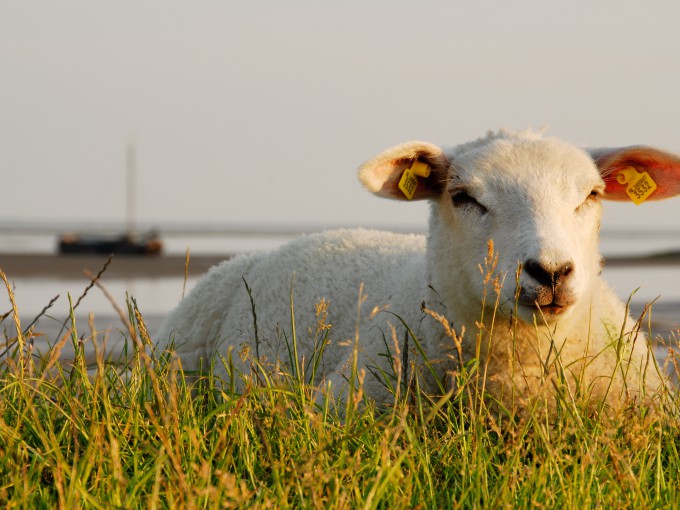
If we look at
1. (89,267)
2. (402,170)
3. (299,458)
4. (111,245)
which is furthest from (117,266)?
(299,458)

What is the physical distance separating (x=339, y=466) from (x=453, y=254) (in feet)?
5.63

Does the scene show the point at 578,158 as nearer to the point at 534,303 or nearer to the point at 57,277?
the point at 534,303

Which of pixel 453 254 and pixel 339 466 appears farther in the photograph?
pixel 453 254

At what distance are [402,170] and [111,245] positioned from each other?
34981mm

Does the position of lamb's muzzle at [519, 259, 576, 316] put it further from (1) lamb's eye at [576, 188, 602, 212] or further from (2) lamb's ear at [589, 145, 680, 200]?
(2) lamb's ear at [589, 145, 680, 200]

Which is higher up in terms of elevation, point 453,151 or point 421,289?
point 453,151

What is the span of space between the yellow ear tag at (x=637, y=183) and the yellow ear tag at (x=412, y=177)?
103cm

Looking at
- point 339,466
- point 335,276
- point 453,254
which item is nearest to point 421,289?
point 453,254

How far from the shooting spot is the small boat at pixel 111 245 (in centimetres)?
3662

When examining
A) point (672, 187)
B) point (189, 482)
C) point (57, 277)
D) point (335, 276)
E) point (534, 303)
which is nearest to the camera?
point (189, 482)

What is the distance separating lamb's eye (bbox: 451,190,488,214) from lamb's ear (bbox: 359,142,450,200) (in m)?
0.19

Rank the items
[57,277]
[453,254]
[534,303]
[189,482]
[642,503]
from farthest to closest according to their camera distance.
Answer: [57,277], [453,254], [534,303], [189,482], [642,503]

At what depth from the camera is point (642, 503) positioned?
272 centimetres

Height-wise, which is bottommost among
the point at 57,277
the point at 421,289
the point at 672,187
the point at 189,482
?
the point at 57,277
